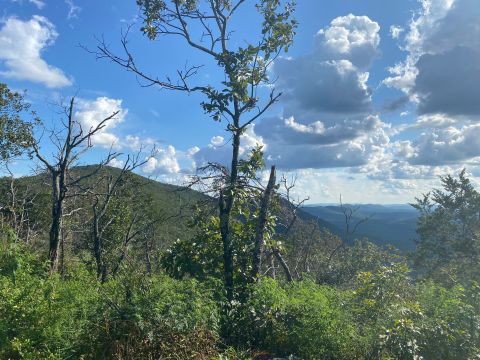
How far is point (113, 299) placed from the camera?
21.7ft

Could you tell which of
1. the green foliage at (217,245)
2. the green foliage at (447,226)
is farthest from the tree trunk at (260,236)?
the green foliage at (447,226)

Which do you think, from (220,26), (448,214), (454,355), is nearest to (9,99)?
(220,26)

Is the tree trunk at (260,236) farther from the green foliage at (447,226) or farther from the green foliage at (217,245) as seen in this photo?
the green foliage at (447,226)

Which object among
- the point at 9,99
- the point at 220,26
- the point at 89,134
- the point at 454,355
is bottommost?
the point at 454,355

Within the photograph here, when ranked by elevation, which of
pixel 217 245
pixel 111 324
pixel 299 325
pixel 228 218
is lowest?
pixel 299 325

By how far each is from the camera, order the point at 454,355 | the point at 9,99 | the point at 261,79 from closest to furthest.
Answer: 1. the point at 454,355
2. the point at 261,79
3. the point at 9,99

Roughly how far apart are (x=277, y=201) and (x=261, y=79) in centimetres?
308

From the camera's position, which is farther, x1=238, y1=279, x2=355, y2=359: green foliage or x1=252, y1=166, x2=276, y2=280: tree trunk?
x1=252, y1=166, x2=276, y2=280: tree trunk

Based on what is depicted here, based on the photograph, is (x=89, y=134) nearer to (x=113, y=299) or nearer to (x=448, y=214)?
(x=113, y=299)

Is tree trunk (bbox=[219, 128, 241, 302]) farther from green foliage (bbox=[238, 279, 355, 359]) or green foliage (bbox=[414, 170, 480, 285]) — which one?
green foliage (bbox=[414, 170, 480, 285])

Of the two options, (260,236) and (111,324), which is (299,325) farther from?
(111,324)

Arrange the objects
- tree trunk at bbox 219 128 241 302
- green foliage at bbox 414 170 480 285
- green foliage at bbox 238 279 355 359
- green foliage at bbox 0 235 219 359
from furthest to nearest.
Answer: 1. green foliage at bbox 414 170 480 285
2. tree trunk at bbox 219 128 241 302
3. green foliage at bbox 238 279 355 359
4. green foliage at bbox 0 235 219 359

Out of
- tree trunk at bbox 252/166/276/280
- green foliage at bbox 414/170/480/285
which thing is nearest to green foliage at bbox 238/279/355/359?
tree trunk at bbox 252/166/276/280

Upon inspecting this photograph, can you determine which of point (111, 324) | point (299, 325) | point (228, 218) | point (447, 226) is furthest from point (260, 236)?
point (447, 226)
